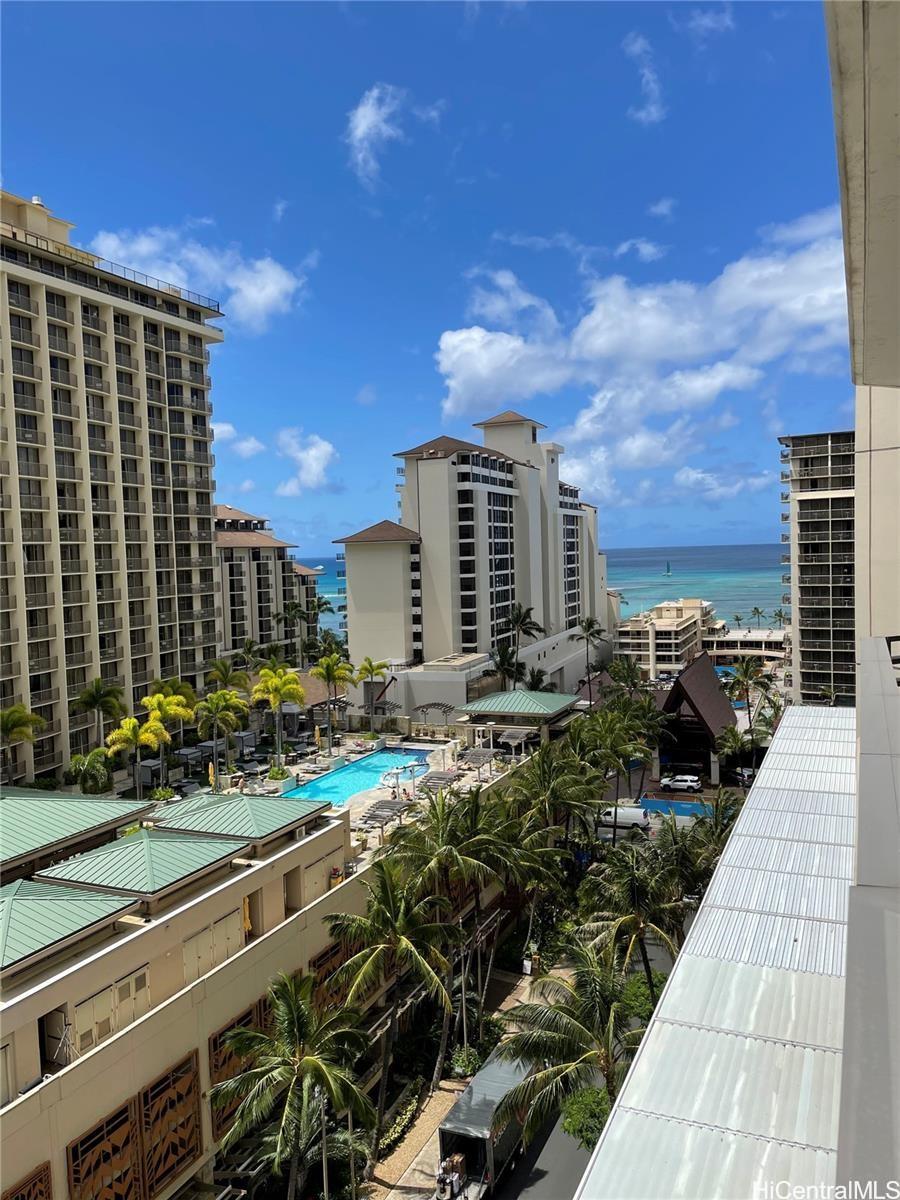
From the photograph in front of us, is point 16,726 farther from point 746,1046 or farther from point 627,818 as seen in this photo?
point 746,1046

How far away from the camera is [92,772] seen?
3584 centimetres

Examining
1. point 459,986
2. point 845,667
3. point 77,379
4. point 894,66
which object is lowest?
point 459,986

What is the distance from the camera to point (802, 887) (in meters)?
12.5

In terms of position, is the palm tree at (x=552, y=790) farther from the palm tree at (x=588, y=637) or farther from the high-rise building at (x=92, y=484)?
the palm tree at (x=588, y=637)

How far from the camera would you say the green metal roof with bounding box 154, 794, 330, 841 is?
21.1 meters

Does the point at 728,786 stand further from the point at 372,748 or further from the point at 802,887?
the point at 802,887

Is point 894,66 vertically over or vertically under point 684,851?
over

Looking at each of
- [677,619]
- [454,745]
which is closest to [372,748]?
[454,745]

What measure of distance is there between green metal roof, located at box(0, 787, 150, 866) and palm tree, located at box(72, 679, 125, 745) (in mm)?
16333

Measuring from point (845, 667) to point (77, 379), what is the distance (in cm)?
4780

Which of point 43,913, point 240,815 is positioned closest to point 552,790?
point 240,815

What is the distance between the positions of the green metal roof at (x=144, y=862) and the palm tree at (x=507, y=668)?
127 feet

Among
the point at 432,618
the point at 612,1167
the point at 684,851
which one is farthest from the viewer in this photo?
the point at 432,618

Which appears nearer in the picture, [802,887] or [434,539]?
[802,887]
